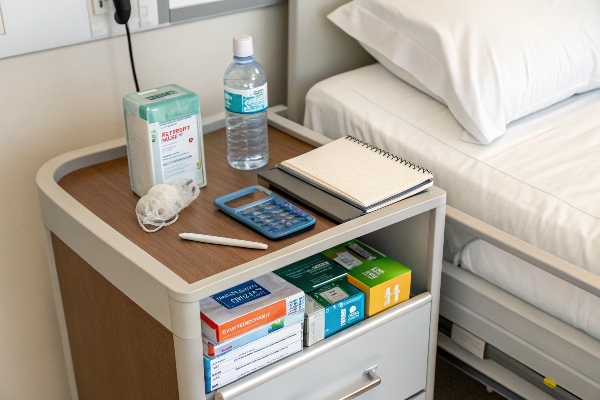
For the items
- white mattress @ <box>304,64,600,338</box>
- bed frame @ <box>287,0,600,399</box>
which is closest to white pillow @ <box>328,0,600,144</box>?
white mattress @ <box>304,64,600,338</box>

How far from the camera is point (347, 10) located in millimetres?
1549

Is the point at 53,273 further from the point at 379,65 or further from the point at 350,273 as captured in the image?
the point at 379,65

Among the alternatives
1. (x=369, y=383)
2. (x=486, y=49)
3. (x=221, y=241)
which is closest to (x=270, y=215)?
(x=221, y=241)

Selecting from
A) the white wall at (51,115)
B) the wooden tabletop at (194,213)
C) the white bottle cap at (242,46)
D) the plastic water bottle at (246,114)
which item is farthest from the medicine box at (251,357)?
the white wall at (51,115)

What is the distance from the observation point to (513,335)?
125cm

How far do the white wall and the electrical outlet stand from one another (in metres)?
0.06

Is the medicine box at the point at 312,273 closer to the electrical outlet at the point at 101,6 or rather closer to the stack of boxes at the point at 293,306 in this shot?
the stack of boxes at the point at 293,306

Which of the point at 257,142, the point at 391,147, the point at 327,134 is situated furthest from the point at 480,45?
the point at 257,142

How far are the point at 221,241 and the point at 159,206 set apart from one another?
0.39 ft

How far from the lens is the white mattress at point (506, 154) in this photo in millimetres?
1176

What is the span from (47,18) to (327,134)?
60 centimetres

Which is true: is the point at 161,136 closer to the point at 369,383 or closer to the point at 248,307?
the point at 248,307

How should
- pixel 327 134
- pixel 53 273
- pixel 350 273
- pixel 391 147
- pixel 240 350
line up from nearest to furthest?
pixel 240 350 → pixel 350 273 → pixel 53 273 → pixel 391 147 → pixel 327 134

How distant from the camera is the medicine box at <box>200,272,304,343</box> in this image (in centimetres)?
99
